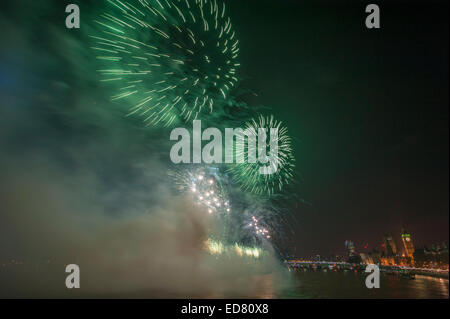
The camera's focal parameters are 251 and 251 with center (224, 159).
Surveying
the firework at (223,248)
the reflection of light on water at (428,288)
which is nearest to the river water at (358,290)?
the reflection of light on water at (428,288)

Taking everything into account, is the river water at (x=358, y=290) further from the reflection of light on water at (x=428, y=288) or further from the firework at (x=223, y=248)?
the firework at (x=223, y=248)

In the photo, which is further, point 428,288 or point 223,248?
point 223,248

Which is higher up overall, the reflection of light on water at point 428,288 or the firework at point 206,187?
Result: the firework at point 206,187

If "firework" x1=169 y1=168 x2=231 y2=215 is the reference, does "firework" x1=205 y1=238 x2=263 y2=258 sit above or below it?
below

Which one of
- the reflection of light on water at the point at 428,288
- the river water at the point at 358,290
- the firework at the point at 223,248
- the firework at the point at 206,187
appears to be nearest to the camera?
the river water at the point at 358,290

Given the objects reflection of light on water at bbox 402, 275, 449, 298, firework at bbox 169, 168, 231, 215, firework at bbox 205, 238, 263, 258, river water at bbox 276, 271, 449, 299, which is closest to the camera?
river water at bbox 276, 271, 449, 299

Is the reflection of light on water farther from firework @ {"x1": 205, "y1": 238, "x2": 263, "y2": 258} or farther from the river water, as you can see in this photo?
firework @ {"x1": 205, "y1": 238, "x2": 263, "y2": 258}

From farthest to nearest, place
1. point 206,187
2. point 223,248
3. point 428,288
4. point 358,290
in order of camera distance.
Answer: point 223,248
point 206,187
point 428,288
point 358,290

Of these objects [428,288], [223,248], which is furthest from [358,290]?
[223,248]

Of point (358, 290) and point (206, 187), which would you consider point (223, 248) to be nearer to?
point (206, 187)

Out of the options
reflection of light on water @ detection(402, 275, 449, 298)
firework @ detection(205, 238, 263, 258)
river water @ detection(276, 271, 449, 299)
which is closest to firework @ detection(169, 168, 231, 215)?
firework @ detection(205, 238, 263, 258)

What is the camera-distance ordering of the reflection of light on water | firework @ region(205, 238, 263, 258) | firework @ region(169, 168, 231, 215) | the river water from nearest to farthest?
the river water < the reflection of light on water < firework @ region(169, 168, 231, 215) < firework @ region(205, 238, 263, 258)

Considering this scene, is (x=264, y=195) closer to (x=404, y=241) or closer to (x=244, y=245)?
(x=244, y=245)
